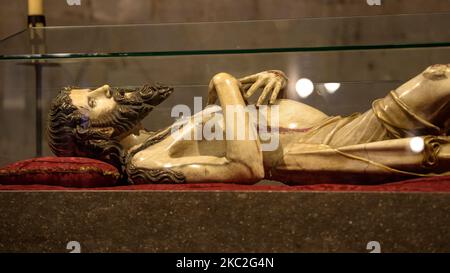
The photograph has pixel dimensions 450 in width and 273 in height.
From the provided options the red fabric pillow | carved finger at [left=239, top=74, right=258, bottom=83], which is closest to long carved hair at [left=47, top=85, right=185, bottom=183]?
the red fabric pillow

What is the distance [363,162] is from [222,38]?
1.87ft

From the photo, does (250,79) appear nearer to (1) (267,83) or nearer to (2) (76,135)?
(1) (267,83)

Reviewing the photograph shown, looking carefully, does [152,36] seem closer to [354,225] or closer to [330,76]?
[330,76]

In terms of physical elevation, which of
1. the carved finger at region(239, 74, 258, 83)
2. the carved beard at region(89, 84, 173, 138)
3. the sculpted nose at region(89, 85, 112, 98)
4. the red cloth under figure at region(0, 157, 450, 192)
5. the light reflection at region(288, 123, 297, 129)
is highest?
the carved finger at region(239, 74, 258, 83)

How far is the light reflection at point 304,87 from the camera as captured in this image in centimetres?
231

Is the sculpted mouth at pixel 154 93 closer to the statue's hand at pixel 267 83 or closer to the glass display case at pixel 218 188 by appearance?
the glass display case at pixel 218 188

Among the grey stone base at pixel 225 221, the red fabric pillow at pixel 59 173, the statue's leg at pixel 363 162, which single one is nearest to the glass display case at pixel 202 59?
the red fabric pillow at pixel 59 173

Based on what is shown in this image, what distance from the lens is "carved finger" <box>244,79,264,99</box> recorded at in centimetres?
245

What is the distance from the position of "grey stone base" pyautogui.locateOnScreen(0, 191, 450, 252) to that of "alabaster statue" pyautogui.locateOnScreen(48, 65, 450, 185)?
9.8 inches

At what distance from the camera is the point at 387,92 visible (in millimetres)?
2480

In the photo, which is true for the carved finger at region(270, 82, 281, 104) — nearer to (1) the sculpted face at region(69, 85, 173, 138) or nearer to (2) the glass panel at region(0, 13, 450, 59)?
(2) the glass panel at region(0, 13, 450, 59)

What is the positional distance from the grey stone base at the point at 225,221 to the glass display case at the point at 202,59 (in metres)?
0.36
